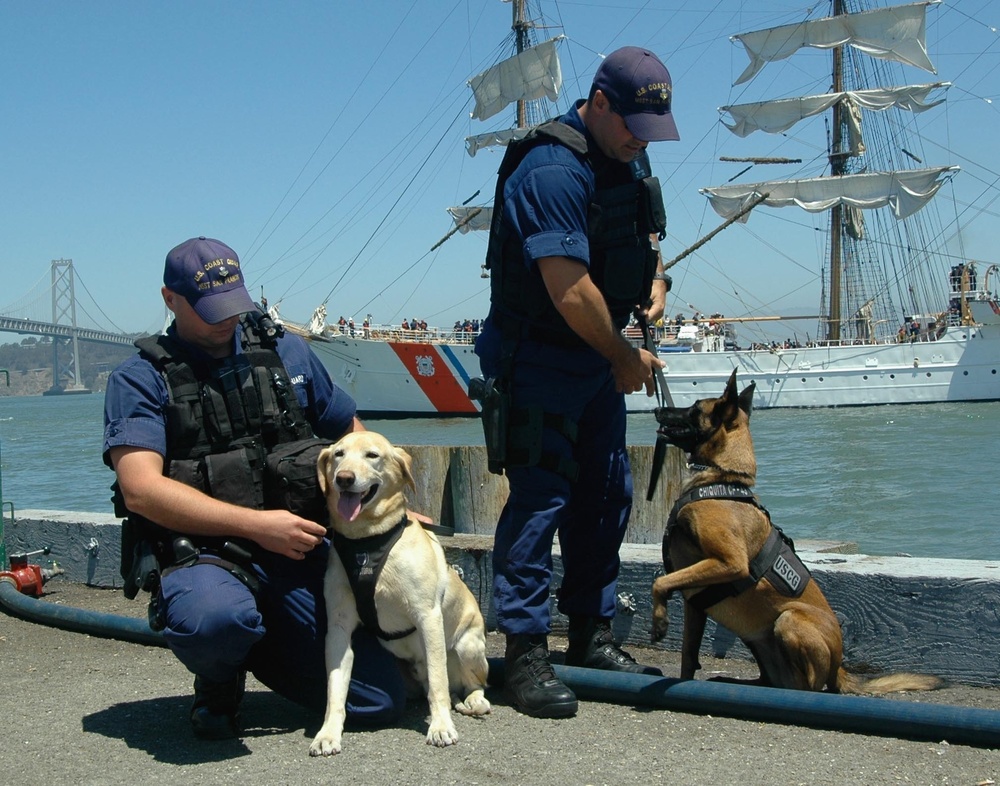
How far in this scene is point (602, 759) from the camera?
2.82 meters

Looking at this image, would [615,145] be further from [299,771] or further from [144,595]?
[144,595]

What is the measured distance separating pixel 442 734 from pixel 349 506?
73cm

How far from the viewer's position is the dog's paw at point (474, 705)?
326 centimetres

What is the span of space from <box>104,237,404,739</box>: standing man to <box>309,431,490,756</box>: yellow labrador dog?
0.11 metres

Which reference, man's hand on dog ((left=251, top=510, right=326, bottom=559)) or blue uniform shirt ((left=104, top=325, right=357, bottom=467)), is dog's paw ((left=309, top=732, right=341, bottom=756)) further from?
blue uniform shirt ((left=104, top=325, right=357, bottom=467))

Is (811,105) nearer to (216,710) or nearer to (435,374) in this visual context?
(435,374)

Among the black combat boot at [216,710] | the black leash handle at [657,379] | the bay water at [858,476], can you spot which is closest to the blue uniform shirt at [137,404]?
the black combat boot at [216,710]

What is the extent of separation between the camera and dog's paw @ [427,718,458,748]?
294cm

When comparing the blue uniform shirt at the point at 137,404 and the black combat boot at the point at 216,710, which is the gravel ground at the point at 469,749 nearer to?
the black combat boot at the point at 216,710

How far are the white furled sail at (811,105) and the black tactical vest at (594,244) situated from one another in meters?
49.4

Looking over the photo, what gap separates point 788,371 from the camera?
46.8 metres

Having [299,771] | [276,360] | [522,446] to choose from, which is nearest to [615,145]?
[522,446]

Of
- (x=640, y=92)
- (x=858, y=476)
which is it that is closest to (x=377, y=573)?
(x=640, y=92)

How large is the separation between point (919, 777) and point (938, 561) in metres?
1.32
